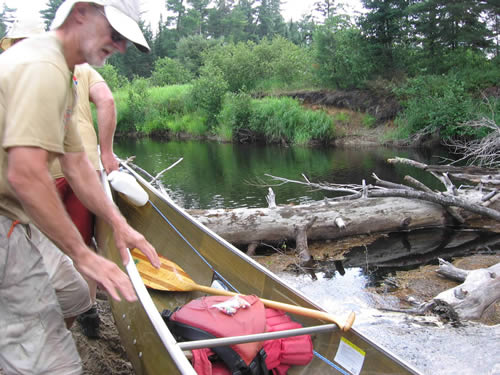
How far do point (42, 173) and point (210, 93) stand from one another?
26664 mm

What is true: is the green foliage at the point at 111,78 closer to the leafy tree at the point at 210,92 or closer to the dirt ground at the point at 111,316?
the leafy tree at the point at 210,92

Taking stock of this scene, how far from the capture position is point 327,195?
1054 cm

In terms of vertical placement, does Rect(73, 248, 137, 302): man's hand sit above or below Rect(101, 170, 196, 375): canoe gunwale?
above

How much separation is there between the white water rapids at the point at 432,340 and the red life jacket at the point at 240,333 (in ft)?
1.28

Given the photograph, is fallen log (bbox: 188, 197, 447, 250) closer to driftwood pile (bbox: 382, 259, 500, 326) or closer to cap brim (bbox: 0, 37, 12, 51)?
driftwood pile (bbox: 382, 259, 500, 326)

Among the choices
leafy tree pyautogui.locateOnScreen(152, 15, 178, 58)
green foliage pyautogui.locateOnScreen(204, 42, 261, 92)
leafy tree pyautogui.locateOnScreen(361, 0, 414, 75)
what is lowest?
green foliage pyautogui.locateOnScreen(204, 42, 261, 92)

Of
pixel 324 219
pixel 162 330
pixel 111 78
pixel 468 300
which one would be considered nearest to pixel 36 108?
pixel 162 330

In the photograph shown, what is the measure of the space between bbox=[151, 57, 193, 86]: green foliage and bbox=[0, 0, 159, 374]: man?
3968 centimetres

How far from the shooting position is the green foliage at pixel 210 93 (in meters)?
27.3

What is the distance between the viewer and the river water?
354cm

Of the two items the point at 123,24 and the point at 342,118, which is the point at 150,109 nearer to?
the point at 342,118

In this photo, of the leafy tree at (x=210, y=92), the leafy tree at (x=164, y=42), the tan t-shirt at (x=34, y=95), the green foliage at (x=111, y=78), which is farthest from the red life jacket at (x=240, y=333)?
the leafy tree at (x=164, y=42)

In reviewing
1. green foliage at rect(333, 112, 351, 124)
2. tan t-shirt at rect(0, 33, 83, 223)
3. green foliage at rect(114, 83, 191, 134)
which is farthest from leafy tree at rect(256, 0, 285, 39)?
tan t-shirt at rect(0, 33, 83, 223)

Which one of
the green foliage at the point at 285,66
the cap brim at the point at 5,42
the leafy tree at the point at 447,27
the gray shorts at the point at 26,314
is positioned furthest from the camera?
the green foliage at the point at 285,66
